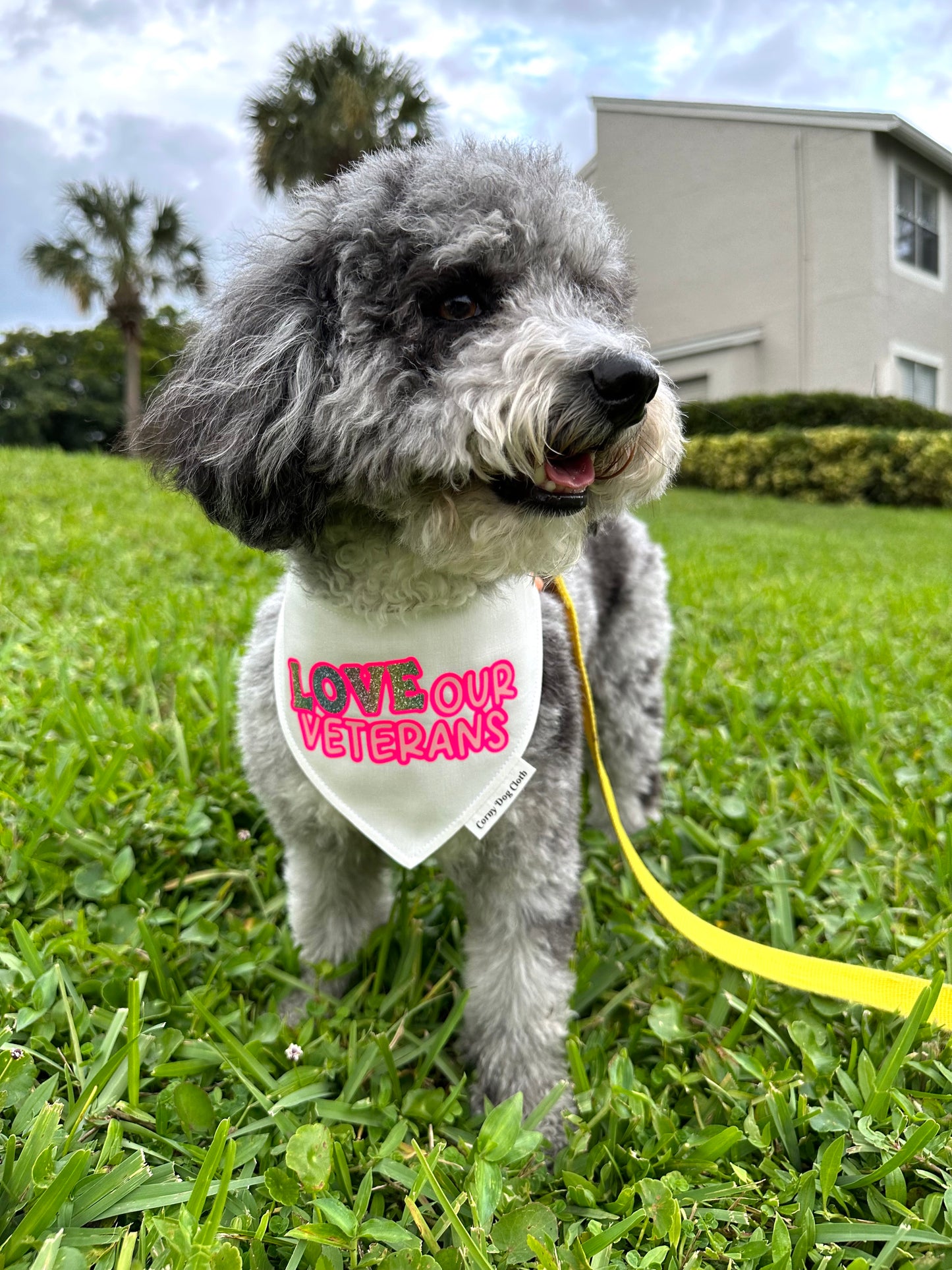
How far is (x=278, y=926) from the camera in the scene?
2.47 meters

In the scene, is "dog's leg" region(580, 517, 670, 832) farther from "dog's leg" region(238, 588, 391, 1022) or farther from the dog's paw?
the dog's paw

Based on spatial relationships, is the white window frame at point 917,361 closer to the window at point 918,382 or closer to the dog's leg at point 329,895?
the window at point 918,382

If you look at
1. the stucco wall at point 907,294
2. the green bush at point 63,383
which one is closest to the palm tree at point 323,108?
the stucco wall at point 907,294

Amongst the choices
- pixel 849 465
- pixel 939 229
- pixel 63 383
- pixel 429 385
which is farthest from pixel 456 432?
pixel 63 383

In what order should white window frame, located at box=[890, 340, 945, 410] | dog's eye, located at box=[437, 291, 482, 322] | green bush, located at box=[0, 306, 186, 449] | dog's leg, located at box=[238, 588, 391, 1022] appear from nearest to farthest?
dog's eye, located at box=[437, 291, 482, 322] < dog's leg, located at box=[238, 588, 391, 1022] < white window frame, located at box=[890, 340, 945, 410] < green bush, located at box=[0, 306, 186, 449]

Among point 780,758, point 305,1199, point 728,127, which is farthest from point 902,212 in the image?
point 305,1199

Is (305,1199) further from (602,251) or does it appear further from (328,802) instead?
(602,251)

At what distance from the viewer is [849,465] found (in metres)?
16.2

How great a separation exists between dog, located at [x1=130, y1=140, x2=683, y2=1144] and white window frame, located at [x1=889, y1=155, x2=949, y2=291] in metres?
19.6

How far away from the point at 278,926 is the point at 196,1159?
0.84 meters

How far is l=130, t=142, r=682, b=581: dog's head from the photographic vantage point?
1.61 m

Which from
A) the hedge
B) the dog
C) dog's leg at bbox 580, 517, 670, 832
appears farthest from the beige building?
the dog

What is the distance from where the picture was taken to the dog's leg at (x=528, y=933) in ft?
6.59

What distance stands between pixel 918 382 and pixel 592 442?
21404mm
